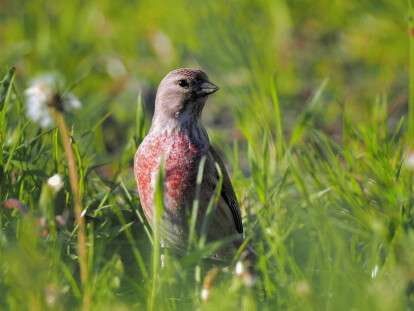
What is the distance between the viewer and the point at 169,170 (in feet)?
13.1

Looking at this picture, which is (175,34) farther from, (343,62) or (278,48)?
(343,62)

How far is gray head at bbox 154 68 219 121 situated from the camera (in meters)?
4.32

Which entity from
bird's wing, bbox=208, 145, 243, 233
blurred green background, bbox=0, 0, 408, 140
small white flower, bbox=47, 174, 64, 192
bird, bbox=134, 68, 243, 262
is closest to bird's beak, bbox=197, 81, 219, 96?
bird, bbox=134, 68, 243, 262

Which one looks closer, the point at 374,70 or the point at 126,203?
the point at 126,203

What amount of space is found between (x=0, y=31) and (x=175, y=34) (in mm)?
1435

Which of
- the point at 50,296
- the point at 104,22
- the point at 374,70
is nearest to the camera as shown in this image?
the point at 50,296

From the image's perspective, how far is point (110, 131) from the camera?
6.63 metres

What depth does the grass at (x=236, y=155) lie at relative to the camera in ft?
10.4

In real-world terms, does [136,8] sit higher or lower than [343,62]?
higher

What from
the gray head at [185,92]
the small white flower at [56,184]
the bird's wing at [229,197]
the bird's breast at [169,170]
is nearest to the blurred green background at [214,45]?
the gray head at [185,92]

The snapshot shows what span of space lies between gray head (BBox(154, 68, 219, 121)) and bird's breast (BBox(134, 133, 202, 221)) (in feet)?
0.88

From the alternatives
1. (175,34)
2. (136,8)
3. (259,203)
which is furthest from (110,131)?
(259,203)

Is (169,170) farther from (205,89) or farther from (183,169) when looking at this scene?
(205,89)

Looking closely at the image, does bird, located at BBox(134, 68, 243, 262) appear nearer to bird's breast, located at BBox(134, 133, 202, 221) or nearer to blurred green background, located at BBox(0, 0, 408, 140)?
bird's breast, located at BBox(134, 133, 202, 221)
